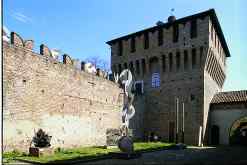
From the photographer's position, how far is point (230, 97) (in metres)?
24.4

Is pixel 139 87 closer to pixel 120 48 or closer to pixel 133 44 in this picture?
pixel 133 44

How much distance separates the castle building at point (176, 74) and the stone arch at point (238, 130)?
1.17 meters

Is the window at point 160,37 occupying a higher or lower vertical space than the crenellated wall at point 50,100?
higher

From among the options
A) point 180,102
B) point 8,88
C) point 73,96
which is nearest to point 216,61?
point 180,102

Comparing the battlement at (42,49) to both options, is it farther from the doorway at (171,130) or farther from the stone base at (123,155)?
the doorway at (171,130)

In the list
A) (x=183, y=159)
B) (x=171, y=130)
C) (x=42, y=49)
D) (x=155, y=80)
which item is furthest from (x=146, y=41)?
(x=183, y=159)

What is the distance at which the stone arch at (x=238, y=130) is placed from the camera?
75.1 ft

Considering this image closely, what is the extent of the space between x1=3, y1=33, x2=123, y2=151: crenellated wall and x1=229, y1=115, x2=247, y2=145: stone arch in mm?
9709

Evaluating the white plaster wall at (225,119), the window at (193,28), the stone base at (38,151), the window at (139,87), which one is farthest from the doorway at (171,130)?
the stone base at (38,151)

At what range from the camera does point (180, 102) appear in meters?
23.7

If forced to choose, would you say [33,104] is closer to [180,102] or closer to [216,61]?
[180,102]

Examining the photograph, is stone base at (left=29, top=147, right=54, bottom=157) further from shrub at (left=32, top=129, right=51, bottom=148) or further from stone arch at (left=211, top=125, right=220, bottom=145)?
stone arch at (left=211, top=125, right=220, bottom=145)

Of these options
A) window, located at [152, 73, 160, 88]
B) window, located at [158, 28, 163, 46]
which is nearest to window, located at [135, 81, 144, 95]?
window, located at [152, 73, 160, 88]

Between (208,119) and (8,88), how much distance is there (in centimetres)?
1640
